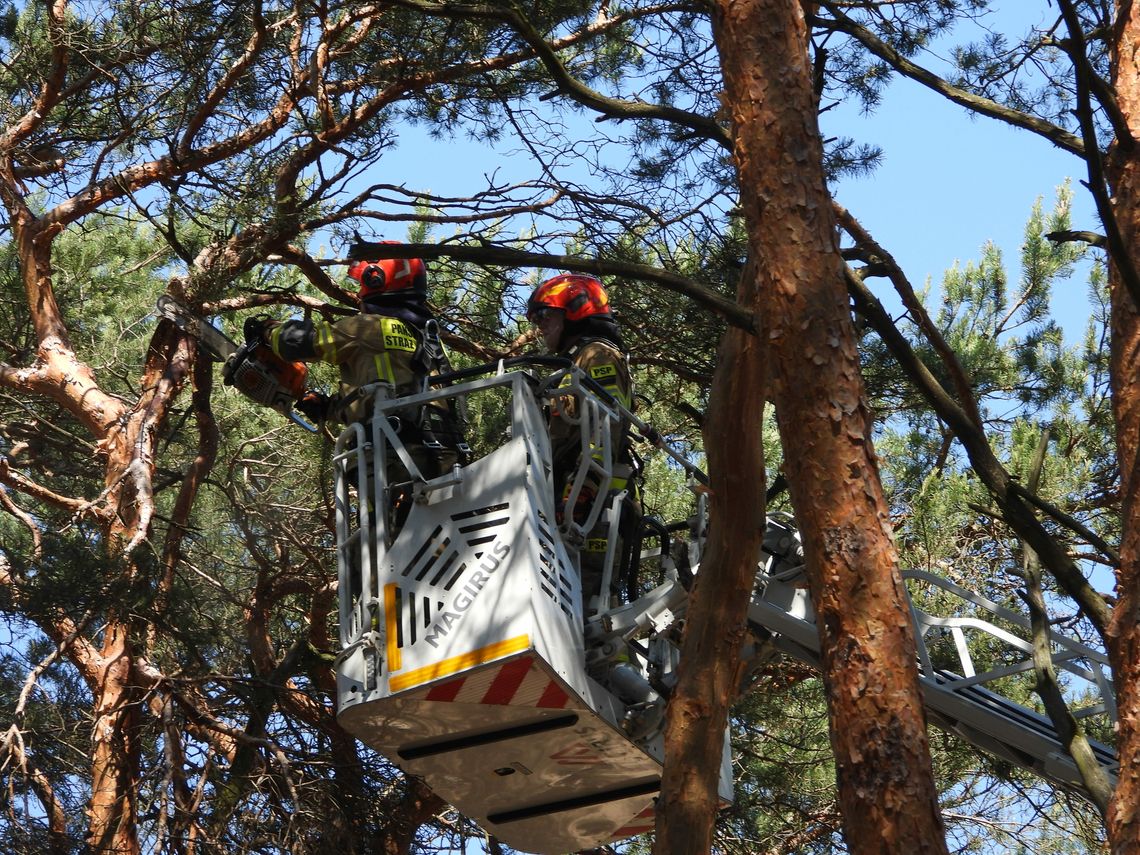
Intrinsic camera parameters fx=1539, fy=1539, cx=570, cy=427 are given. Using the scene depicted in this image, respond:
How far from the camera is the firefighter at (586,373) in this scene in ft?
22.2

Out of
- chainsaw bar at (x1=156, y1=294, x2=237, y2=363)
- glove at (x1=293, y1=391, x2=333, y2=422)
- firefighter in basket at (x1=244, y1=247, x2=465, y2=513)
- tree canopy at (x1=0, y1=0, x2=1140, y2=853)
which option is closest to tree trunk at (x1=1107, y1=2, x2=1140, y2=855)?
tree canopy at (x1=0, y1=0, x2=1140, y2=853)

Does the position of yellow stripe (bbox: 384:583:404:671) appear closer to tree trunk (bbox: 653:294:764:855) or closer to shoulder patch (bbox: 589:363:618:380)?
tree trunk (bbox: 653:294:764:855)

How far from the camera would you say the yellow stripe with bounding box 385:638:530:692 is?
5.60 m

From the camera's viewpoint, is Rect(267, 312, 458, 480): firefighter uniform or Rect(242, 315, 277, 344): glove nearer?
Rect(267, 312, 458, 480): firefighter uniform

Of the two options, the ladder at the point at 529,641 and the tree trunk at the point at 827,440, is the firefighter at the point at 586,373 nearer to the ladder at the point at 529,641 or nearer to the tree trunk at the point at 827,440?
the ladder at the point at 529,641

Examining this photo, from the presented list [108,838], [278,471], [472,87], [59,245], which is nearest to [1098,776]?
[108,838]

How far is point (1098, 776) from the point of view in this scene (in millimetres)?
4547

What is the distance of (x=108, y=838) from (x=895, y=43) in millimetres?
5803

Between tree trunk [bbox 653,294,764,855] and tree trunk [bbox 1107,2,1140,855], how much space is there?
4.47 ft

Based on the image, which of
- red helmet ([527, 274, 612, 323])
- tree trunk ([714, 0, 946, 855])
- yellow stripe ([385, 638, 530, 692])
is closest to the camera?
tree trunk ([714, 0, 946, 855])

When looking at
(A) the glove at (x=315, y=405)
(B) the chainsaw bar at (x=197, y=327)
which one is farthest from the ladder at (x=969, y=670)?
(B) the chainsaw bar at (x=197, y=327)

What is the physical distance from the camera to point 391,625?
19.4ft

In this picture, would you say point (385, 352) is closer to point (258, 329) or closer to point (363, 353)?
point (363, 353)

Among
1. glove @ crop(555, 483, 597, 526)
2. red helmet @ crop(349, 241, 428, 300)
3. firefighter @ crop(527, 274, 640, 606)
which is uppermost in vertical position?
red helmet @ crop(349, 241, 428, 300)
